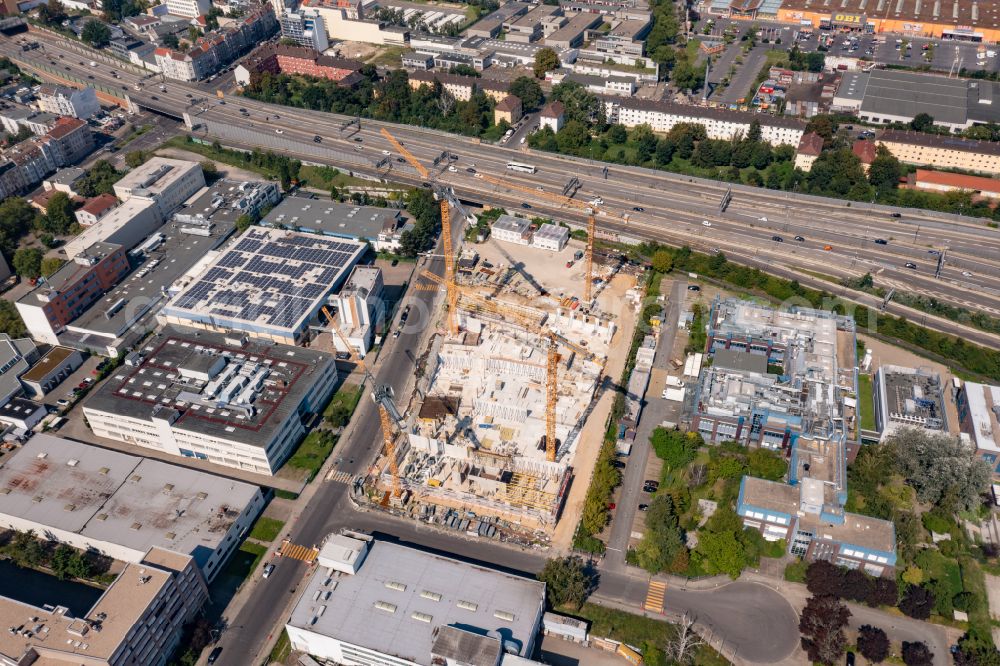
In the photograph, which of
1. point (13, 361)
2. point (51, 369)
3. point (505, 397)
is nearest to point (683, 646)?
point (505, 397)

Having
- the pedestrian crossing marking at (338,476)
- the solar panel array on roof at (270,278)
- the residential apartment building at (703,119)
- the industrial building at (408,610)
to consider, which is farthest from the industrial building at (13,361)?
the residential apartment building at (703,119)

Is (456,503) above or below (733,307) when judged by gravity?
below

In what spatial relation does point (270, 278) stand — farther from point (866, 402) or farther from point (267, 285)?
point (866, 402)

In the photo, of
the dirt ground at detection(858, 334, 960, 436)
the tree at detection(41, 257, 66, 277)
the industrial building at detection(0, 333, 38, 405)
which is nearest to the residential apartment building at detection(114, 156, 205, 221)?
the tree at detection(41, 257, 66, 277)

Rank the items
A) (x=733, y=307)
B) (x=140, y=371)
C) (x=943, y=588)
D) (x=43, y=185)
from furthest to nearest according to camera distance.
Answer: (x=43, y=185) < (x=733, y=307) < (x=140, y=371) < (x=943, y=588)

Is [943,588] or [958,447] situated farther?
[958,447]

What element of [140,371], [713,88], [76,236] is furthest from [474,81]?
[140,371]

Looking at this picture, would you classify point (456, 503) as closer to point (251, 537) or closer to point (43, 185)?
point (251, 537)

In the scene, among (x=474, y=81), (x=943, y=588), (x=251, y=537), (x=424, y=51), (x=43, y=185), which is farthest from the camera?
(x=424, y=51)
